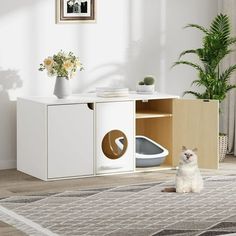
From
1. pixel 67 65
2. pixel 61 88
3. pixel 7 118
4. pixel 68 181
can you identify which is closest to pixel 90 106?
pixel 61 88

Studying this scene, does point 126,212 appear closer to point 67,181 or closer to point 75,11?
point 67,181

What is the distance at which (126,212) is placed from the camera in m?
5.49

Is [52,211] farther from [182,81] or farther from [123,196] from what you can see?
[182,81]

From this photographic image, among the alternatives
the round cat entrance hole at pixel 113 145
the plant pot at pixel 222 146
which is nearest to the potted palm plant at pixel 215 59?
the plant pot at pixel 222 146

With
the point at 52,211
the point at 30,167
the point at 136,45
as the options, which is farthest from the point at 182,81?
the point at 52,211

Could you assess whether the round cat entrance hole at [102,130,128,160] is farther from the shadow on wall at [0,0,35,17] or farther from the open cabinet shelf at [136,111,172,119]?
the shadow on wall at [0,0,35,17]

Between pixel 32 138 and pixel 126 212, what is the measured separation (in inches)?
58.9

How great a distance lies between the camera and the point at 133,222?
205 inches

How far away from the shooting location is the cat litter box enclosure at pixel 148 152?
7082 millimetres

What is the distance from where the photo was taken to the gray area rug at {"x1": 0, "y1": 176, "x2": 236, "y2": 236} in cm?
505

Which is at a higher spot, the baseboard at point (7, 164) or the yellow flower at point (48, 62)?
the yellow flower at point (48, 62)

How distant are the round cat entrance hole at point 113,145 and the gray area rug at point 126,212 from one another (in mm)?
664

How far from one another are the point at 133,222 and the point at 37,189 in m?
1.27

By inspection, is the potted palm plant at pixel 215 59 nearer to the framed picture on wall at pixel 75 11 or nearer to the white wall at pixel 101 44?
the white wall at pixel 101 44
